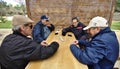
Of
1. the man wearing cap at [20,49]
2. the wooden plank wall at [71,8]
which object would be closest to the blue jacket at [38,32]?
the wooden plank wall at [71,8]

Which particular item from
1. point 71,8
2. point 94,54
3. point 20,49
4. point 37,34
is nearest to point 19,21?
point 20,49

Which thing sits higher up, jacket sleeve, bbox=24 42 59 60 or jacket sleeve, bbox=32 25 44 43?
jacket sleeve, bbox=24 42 59 60

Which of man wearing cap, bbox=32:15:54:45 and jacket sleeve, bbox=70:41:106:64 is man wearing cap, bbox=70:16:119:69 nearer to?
jacket sleeve, bbox=70:41:106:64

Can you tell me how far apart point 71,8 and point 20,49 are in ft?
16.4

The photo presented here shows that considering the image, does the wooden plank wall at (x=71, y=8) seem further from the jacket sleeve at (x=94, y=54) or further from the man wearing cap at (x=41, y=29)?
the jacket sleeve at (x=94, y=54)

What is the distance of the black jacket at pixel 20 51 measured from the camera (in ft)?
7.63

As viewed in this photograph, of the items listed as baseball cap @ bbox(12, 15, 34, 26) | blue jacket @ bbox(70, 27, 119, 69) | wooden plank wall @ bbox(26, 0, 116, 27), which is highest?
baseball cap @ bbox(12, 15, 34, 26)

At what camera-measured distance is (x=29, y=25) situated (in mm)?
2543

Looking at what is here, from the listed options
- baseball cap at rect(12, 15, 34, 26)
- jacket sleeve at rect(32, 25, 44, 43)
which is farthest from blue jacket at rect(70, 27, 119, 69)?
jacket sleeve at rect(32, 25, 44, 43)

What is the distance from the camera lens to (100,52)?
235cm

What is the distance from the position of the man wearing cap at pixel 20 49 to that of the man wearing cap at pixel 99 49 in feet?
1.21

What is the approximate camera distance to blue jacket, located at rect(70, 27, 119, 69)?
2338 mm

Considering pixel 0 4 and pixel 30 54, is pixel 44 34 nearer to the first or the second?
pixel 30 54

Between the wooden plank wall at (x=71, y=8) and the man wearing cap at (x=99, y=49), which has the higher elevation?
the man wearing cap at (x=99, y=49)
